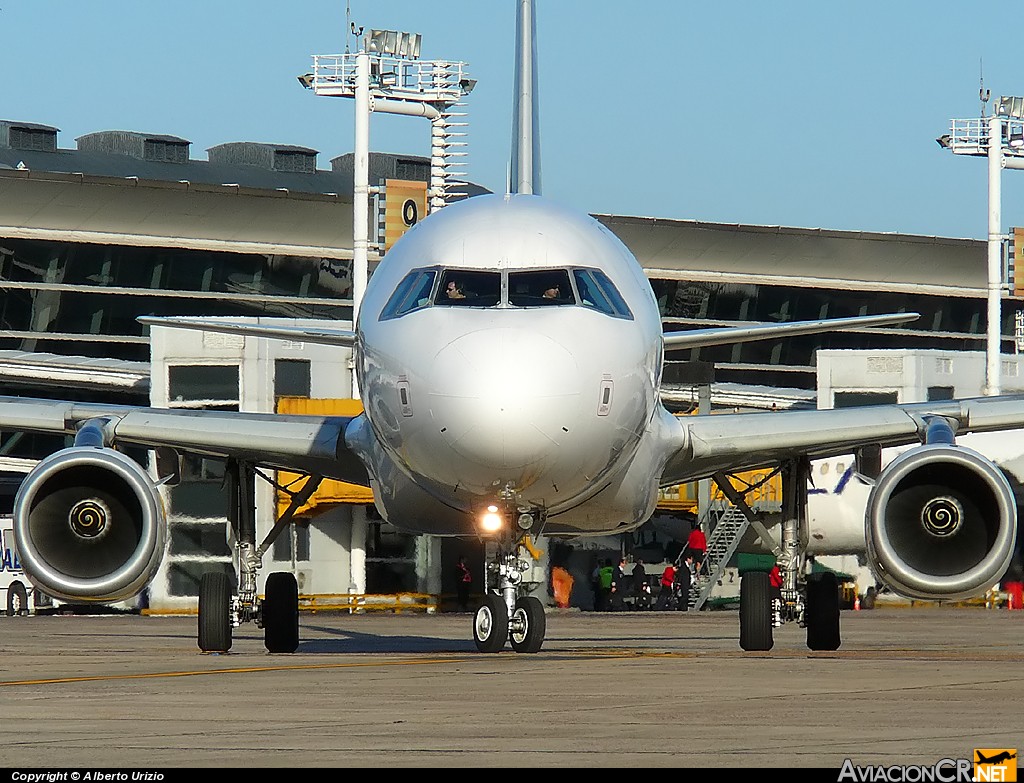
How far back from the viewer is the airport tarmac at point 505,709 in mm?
7387

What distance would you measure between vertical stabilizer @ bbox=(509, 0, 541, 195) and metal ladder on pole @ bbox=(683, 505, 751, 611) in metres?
21.2

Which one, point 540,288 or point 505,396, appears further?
point 540,288

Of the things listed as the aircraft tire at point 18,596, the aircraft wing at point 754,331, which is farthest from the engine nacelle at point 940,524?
the aircraft tire at point 18,596

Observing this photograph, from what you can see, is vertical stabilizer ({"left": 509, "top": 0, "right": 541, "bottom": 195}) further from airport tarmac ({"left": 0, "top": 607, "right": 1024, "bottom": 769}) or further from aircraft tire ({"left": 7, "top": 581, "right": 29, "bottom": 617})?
aircraft tire ({"left": 7, "top": 581, "right": 29, "bottom": 617})

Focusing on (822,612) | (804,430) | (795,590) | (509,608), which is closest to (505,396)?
(509,608)

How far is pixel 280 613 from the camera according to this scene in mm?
18672

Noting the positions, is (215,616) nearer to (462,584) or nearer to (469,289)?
(469,289)

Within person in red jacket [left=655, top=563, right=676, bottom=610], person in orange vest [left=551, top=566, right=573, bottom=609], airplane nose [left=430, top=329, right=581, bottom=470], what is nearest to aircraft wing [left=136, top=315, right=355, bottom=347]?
airplane nose [left=430, top=329, right=581, bottom=470]

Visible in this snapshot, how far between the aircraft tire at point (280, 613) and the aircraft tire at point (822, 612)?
550 cm

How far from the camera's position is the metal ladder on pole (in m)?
43.9

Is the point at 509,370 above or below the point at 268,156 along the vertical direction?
below

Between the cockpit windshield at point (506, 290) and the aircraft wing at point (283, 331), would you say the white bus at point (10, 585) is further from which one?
the cockpit windshield at point (506, 290)

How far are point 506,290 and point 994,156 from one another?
1943 inches

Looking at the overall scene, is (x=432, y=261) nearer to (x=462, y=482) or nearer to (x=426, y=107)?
(x=462, y=482)
